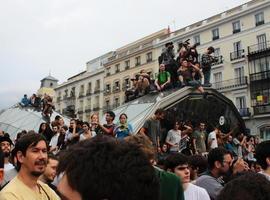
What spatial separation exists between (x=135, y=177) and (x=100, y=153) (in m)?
0.17

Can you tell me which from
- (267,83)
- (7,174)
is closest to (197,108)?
(7,174)

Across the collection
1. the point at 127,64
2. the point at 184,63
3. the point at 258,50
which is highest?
the point at 127,64

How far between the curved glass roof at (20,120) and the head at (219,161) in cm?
1656

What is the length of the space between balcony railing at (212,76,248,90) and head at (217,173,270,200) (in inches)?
1496

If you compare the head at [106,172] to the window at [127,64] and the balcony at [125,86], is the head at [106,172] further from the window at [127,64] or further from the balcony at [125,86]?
the window at [127,64]

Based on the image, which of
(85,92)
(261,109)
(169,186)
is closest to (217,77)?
→ (261,109)

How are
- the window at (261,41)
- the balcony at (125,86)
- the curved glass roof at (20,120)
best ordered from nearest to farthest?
the curved glass roof at (20,120)
the window at (261,41)
the balcony at (125,86)

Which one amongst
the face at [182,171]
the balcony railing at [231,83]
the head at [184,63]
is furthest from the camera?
the balcony railing at [231,83]

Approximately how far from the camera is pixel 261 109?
36.3m

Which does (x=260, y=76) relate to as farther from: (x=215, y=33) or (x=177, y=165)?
(x=177, y=165)

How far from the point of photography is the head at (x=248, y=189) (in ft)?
5.52

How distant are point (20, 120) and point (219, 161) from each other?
2017cm

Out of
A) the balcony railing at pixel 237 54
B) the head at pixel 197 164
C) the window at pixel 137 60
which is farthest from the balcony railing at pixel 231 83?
the head at pixel 197 164

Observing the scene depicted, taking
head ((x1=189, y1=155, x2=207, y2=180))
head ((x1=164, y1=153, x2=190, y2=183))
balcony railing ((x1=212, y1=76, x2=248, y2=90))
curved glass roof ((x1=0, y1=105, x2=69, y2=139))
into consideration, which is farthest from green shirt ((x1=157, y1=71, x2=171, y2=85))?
balcony railing ((x1=212, y1=76, x2=248, y2=90))
